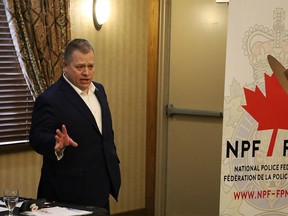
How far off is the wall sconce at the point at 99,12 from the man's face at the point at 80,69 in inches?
66.0

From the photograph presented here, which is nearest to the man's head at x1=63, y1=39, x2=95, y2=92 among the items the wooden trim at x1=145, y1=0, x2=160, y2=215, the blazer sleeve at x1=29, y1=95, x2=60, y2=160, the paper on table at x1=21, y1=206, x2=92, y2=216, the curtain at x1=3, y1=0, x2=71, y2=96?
the blazer sleeve at x1=29, y1=95, x2=60, y2=160

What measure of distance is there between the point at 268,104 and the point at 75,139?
1.16 meters

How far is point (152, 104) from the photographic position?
16.5ft

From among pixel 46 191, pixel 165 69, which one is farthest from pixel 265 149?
pixel 165 69

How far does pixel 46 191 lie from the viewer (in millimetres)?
2852

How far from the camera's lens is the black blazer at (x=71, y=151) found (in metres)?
2.80

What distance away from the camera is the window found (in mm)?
3830

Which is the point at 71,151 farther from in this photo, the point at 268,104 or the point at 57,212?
the point at 268,104

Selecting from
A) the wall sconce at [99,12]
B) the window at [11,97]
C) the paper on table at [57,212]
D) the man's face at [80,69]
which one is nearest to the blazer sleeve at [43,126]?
the man's face at [80,69]

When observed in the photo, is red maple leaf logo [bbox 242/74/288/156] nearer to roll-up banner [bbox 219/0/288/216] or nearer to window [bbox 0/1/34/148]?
roll-up banner [bbox 219/0/288/216]

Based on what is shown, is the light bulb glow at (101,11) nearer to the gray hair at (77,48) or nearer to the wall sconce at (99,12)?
the wall sconce at (99,12)

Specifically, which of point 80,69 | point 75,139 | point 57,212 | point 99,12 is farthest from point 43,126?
point 99,12

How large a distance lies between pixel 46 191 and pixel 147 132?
2293 millimetres

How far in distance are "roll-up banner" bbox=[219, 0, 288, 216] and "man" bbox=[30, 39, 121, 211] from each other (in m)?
0.75
